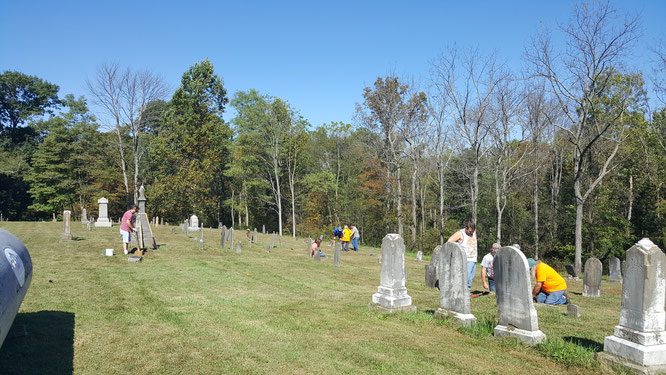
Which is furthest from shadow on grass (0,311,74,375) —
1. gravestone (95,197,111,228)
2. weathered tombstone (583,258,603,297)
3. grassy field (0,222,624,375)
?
gravestone (95,197,111,228)

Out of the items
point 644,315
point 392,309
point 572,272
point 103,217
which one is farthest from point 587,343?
point 103,217

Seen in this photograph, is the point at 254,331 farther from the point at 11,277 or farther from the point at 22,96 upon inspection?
the point at 22,96

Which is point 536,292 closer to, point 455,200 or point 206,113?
point 455,200

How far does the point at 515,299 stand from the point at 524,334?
528mm

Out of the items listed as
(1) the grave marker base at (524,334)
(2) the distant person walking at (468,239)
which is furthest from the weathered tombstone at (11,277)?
(2) the distant person walking at (468,239)

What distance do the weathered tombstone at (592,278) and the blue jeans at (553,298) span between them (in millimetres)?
2935

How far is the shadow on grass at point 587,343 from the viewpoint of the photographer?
20.0 ft

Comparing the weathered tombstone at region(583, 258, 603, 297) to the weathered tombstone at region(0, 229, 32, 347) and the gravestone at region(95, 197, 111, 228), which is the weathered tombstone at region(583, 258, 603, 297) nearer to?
the weathered tombstone at region(0, 229, 32, 347)

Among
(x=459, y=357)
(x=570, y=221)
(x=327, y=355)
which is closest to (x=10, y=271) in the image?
(x=327, y=355)

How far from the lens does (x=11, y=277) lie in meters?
4.60

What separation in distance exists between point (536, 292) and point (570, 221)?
29.9 m

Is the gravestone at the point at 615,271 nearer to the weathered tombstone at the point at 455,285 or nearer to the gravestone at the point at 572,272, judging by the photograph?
the gravestone at the point at 572,272

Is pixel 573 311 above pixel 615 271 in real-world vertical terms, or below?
above

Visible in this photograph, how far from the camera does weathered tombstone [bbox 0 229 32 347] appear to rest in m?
4.23
